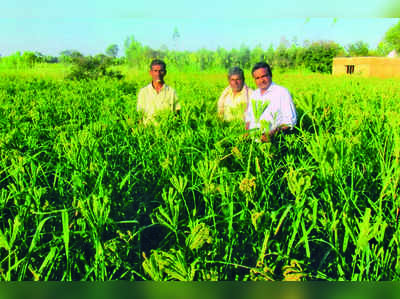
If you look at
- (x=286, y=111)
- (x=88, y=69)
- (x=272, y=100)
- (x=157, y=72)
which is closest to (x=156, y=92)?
(x=157, y=72)

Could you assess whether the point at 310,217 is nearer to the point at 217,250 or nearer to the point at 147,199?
the point at 217,250

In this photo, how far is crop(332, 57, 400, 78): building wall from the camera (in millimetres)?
24998

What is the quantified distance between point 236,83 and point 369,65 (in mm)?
25348

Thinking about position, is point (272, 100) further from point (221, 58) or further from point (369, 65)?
point (369, 65)

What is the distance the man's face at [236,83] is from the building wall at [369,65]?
75.7 ft

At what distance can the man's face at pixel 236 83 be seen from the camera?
3.75m

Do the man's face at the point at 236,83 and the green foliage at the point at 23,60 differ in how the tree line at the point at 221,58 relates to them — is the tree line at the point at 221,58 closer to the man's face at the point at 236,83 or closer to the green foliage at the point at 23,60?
the green foliage at the point at 23,60

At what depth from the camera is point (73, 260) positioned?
1.28 m

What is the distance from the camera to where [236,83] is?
3760mm

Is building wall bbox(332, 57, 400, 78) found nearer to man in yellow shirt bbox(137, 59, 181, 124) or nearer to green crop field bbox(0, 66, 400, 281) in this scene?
man in yellow shirt bbox(137, 59, 181, 124)

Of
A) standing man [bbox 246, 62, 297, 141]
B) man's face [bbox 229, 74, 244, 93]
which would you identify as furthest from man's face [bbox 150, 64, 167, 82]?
standing man [bbox 246, 62, 297, 141]

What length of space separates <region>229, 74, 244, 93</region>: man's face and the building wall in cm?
2307

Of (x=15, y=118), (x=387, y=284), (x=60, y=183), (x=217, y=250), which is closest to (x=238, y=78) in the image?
(x=15, y=118)

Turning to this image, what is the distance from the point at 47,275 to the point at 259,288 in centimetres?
78
